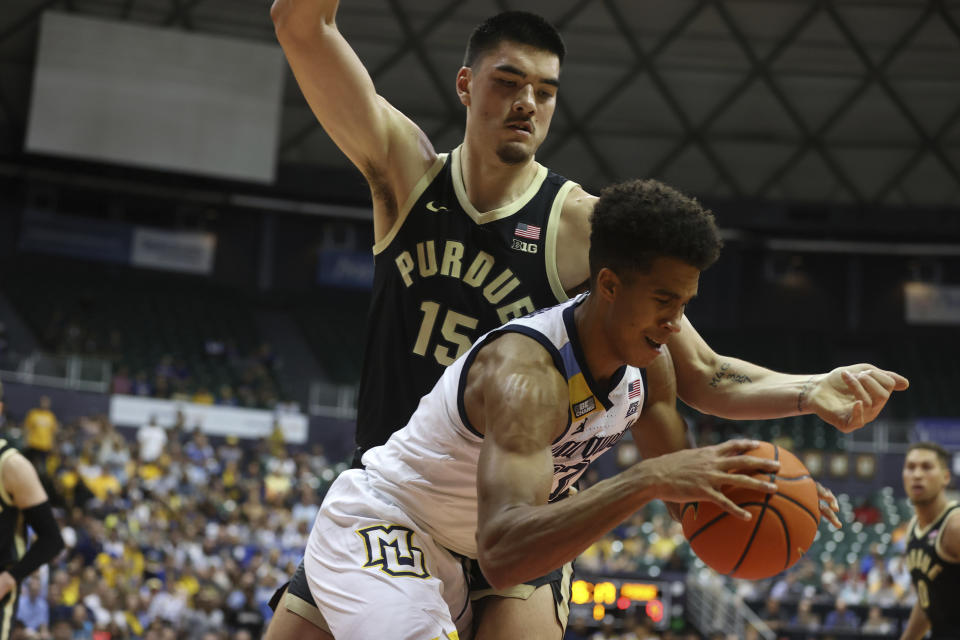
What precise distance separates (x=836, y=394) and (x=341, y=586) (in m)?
1.71

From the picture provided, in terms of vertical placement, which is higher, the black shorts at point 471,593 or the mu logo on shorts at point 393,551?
the mu logo on shorts at point 393,551

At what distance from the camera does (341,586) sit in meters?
3.37

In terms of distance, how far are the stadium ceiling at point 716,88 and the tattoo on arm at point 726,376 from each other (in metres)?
25.6

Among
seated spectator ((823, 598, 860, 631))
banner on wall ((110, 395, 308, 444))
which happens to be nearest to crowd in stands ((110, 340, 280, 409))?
banner on wall ((110, 395, 308, 444))

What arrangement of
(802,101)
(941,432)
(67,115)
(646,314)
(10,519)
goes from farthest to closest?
(802,101) → (67,115) → (941,432) → (10,519) → (646,314)

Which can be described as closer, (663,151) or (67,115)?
(67,115)

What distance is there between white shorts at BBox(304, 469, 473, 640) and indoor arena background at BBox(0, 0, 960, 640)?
18646 millimetres

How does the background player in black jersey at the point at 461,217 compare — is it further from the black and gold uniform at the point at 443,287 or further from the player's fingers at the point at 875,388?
the player's fingers at the point at 875,388

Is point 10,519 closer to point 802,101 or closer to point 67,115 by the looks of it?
point 67,115

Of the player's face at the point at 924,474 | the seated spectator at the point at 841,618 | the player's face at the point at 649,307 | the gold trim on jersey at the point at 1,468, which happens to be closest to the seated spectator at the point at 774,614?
the seated spectator at the point at 841,618

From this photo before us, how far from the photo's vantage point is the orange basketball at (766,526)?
10.2 ft

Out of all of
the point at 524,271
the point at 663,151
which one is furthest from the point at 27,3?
the point at 524,271

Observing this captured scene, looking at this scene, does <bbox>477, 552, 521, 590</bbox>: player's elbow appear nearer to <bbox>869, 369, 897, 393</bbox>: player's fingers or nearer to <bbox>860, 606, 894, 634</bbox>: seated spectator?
<bbox>869, 369, 897, 393</bbox>: player's fingers

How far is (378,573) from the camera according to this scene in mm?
3291
